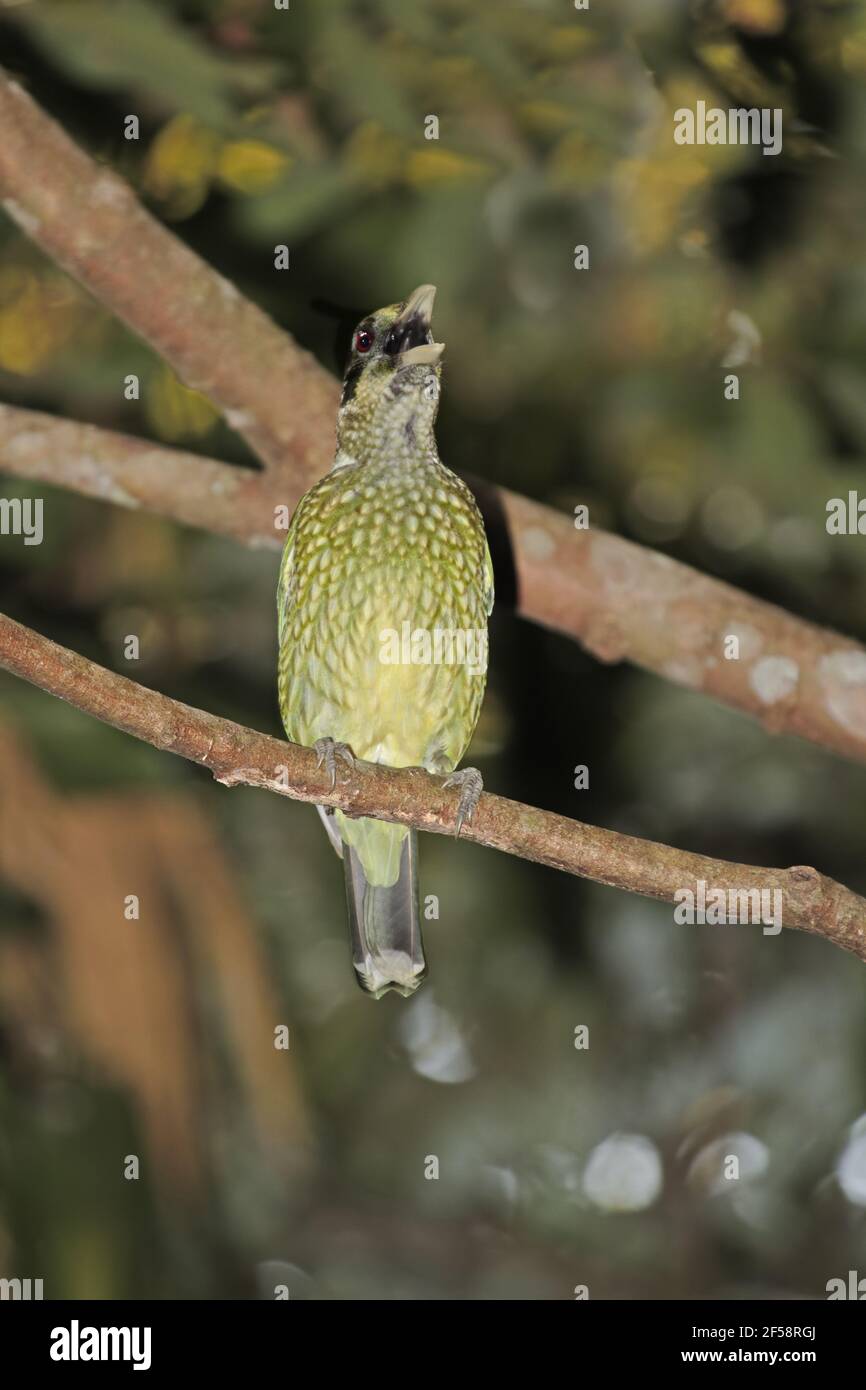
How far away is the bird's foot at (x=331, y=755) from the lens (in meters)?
3.03

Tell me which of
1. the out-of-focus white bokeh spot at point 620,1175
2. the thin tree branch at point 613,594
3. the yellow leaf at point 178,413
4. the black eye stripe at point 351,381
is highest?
the yellow leaf at point 178,413

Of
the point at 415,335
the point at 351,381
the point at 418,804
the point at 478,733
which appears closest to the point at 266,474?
the point at 351,381

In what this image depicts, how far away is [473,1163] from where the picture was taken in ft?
21.5

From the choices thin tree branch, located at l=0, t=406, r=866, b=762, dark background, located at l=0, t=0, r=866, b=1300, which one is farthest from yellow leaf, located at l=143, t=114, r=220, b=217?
thin tree branch, located at l=0, t=406, r=866, b=762

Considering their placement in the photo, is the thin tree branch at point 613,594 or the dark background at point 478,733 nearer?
the thin tree branch at point 613,594

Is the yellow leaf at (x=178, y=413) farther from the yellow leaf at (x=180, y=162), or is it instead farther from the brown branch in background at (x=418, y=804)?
the brown branch in background at (x=418, y=804)

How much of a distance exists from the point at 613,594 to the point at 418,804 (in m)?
1.45

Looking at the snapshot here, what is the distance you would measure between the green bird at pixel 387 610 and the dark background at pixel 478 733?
72 centimetres

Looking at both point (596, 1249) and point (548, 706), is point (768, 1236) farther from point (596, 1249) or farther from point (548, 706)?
point (548, 706)

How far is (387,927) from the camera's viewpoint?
12.9 ft

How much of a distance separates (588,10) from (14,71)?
186 centimetres

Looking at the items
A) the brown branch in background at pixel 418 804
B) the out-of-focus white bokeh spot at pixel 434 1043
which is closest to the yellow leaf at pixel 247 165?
the brown branch in background at pixel 418 804

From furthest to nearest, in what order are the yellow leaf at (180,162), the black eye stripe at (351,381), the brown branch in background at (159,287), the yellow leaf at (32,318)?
the yellow leaf at (32,318), the yellow leaf at (180,162), the brown branch in background at (159,287), the black eye stripe at (351,381)

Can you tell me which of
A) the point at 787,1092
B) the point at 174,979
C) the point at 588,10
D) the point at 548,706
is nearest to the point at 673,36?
the point at 588,10
